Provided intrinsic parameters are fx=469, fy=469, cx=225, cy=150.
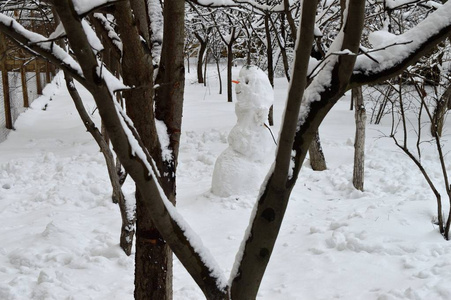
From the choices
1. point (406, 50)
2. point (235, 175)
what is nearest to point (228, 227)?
point (235, 175)

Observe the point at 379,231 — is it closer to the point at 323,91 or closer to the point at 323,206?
the point at 323,206

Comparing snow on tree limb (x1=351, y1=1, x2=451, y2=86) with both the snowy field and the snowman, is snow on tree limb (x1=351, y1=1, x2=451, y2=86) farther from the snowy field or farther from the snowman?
the snowman

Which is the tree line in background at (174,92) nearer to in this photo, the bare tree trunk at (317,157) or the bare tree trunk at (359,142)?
the bare tree trunk at (359,142)

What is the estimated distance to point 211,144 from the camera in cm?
1063

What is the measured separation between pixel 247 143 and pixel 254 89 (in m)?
0.84

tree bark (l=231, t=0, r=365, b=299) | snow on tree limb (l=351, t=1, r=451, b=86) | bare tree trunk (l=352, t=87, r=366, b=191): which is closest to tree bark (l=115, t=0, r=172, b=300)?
tree bark (l=231, t=0, r=365, b=299)

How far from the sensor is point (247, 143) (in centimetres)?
726

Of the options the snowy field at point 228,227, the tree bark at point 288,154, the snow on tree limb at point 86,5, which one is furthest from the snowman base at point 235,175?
the snow on tree limb at point 86,5

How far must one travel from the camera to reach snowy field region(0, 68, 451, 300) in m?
4.29

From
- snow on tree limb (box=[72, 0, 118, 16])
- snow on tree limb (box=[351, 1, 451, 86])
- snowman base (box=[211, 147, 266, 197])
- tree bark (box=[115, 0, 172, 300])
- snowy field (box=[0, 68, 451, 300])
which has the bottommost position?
snowy field (box=[0, 68, 451, 300])

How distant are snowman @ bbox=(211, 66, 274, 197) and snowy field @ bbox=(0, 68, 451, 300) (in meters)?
0.25

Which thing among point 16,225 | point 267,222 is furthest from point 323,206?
point 267,222

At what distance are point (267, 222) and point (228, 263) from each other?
3.24 m

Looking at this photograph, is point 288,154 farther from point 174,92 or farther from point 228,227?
point 228,227
